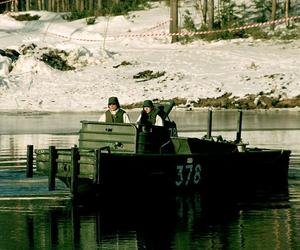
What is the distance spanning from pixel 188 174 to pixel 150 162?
4.06 ft

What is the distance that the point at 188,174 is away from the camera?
21625 millimetres

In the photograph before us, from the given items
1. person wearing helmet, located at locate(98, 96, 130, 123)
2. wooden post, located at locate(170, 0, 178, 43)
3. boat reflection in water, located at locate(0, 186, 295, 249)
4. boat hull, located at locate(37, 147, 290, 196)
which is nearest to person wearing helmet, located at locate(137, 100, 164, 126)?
person wearing helmet, located at locate(98, 96, 130, 123)

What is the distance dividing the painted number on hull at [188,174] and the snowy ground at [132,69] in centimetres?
3038

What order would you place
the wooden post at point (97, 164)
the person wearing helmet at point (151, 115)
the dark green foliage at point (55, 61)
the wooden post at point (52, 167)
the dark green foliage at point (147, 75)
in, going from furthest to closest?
1. the dark green foliage at point (55, 61)
2. the dark green foliage at point (147, 75)
3. the person wearing helmet at point (151, 115)
4. the wooden post at point (52, 167)
5. the wooden post at point (97, 164)

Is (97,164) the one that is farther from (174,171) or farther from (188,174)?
(188,174)

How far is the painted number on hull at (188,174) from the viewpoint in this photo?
70.1 ft

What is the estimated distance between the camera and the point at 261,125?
41.3m

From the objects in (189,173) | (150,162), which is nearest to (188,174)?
(189,173)

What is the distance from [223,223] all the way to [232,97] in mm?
34925

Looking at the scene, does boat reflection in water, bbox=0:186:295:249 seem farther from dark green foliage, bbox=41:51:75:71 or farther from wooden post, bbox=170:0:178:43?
wooden post, bbox=170:0:178:43

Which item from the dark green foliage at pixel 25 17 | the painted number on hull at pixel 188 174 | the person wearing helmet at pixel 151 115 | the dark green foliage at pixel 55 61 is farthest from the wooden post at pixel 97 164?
the dark green foliage at pixel 25 17

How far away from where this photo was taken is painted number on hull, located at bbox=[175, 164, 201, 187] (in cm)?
2136

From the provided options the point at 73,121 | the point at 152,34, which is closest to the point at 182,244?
the point at 73,121

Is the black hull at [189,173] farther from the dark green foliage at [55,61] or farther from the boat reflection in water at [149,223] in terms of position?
the dark green foliage at [55,61]
